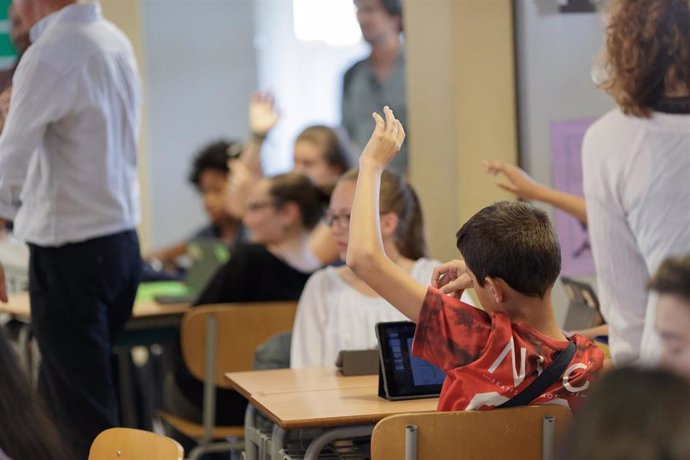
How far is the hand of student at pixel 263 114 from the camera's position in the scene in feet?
15.6

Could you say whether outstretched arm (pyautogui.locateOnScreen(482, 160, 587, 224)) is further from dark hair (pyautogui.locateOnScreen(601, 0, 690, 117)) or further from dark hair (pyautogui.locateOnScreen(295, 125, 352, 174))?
dark hair (pyautogui.locateOnScreen(295, 125, 352, 174))

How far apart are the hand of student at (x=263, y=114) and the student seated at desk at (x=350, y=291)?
5.61 ft

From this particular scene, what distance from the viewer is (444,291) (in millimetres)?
2254

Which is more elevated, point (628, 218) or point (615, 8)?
point (615, 8)

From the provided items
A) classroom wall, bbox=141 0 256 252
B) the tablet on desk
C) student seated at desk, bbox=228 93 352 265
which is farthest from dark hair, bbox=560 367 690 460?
classroom wall, bbox=141 0 256 252

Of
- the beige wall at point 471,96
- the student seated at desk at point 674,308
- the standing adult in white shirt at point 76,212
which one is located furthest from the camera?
the beige wall at point 471,96

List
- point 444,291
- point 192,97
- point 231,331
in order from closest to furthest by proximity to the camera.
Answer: point 444,291, point 231,331, point 192,97

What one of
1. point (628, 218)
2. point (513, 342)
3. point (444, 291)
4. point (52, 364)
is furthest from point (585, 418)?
point (52, 364)

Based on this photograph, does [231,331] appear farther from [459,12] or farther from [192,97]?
[192,97]

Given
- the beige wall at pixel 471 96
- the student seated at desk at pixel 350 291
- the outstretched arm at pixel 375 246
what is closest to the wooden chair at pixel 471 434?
the outstretched arm at pixel 375 246

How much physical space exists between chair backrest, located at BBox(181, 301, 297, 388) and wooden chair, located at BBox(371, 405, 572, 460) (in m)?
1.73

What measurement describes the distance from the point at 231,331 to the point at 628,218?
1.68 meters

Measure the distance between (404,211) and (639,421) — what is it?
2.17 metres

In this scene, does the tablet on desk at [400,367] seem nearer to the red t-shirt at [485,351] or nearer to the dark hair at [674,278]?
the red t-shirt at [485,351]
